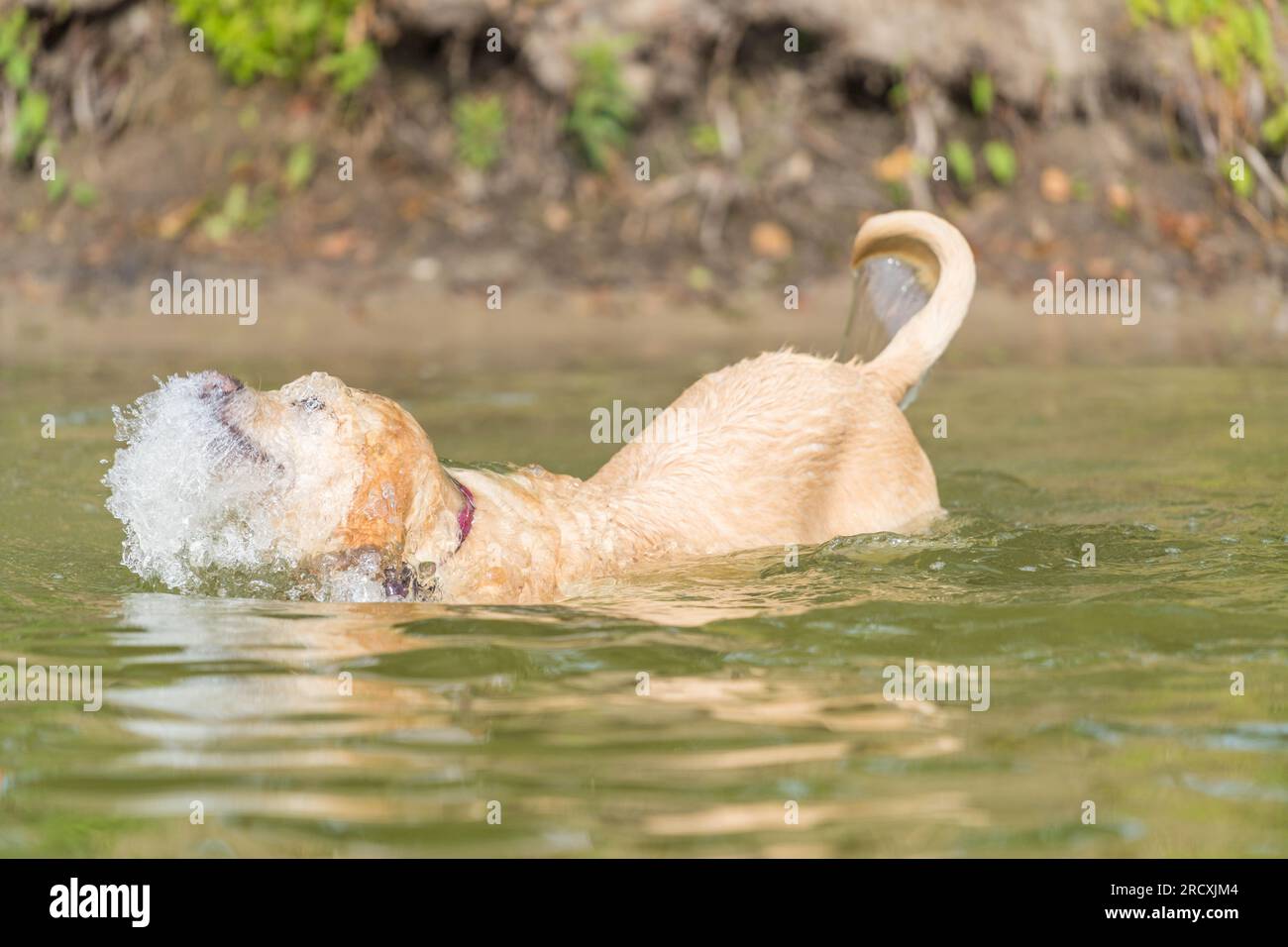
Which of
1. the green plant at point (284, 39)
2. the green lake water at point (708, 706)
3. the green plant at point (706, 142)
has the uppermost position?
the green plant at point (284, 39)

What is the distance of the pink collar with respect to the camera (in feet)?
17.9

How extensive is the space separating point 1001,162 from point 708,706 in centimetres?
1017

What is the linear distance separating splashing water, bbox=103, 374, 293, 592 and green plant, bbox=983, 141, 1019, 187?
385 inches

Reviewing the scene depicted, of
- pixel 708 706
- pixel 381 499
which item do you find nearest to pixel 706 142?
pixel 381 499

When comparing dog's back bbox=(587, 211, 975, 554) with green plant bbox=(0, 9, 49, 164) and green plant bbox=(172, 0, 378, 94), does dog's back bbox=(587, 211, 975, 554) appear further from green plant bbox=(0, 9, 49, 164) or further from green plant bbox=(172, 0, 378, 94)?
green plant bbox=(0, 9, 49, 164)

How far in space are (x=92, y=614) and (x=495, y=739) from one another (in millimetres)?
1950

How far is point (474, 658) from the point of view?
5117 mm

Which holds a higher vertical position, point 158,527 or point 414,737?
point 158,527

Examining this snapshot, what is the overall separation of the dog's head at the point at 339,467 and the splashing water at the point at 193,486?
3 cm
